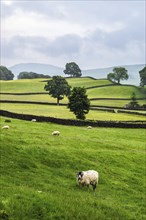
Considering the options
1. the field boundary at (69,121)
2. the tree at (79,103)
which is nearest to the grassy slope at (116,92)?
the tree at (79,103)

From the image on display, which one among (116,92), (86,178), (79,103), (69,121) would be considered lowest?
(86,178)

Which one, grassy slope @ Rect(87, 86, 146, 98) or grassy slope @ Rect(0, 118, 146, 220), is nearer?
grassy slope @ Rect(0, 118, 146, 220)

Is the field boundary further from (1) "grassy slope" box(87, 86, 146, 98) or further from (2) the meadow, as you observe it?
(1) "grassy slope" box(87, 86, 146, 98)

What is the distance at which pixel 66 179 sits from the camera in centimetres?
2983

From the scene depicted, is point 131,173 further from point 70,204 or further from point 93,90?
point 93,90

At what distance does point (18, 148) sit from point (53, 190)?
10553 mm

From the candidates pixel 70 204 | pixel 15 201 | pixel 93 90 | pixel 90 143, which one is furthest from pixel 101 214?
pixel 93 90

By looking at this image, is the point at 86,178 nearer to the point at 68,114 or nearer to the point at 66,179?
the point at 66,179

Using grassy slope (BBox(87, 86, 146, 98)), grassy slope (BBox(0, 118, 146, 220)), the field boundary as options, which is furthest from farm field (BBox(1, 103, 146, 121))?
grassy slope (BBox(87, 86, 146, 98))

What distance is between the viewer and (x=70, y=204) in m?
19.6

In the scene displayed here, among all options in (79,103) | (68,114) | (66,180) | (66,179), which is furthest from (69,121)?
(66,180)

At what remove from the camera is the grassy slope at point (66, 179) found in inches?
731

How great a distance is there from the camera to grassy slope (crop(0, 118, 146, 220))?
18.6m

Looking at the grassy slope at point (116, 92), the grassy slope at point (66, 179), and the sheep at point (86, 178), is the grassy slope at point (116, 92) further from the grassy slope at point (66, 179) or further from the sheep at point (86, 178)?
the sheep at point (86, 178)
